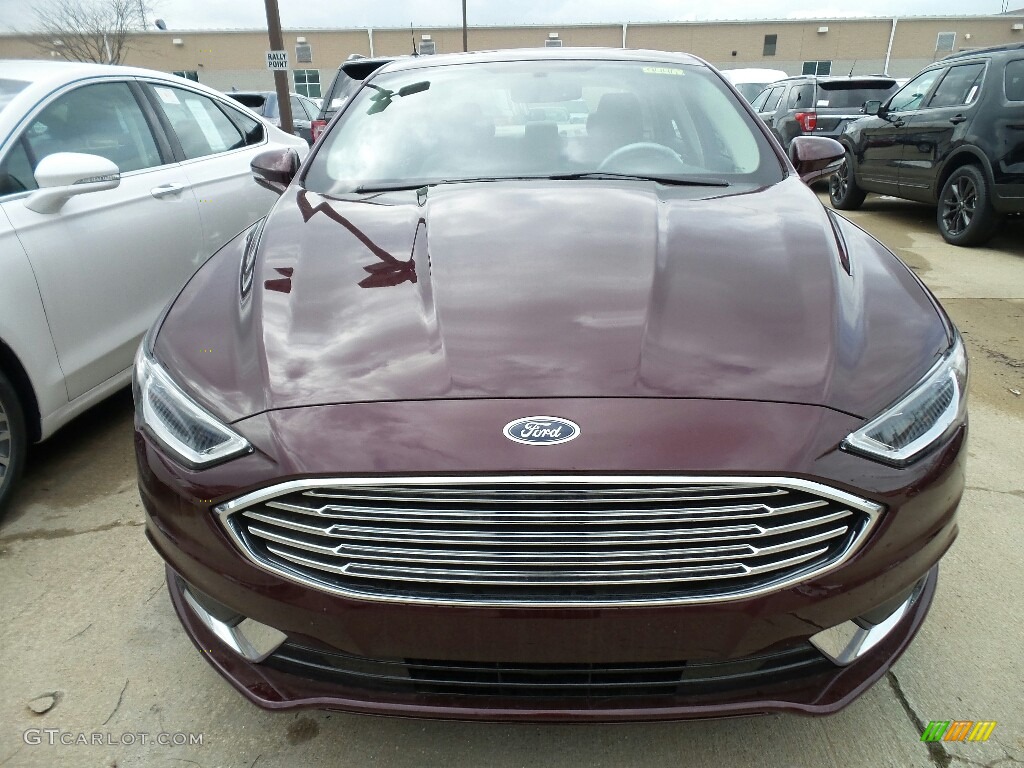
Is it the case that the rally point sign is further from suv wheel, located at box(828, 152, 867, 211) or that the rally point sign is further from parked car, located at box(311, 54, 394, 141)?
suv wheel, located at box(828, 152, 867, 211)

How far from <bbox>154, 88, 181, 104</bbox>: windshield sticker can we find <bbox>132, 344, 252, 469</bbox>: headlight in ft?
8.49

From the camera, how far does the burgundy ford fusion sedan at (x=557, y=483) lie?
1.34 meters

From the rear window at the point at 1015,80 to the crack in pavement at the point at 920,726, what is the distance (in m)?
5.90

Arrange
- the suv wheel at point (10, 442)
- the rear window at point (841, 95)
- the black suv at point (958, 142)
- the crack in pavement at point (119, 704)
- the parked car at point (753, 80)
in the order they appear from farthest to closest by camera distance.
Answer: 1. the parked car at point (753, 80)
2. the rear window at point (841, 95)
3. the black suv at point (958, 142)
4. the suv wheel at point (10, 442)
5. the crack in pavement at point (119, 704)

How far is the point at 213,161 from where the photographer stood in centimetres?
398

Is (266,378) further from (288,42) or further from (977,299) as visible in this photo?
(288,42)

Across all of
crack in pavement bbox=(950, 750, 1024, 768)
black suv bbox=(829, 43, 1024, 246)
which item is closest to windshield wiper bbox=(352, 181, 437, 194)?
crack in pavement bbox=(950, 750, 1024, 768)

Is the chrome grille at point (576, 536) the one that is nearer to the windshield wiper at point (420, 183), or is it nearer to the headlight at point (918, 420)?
the headlight at point (918, 420)

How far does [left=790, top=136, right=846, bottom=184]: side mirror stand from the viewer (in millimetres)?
2842

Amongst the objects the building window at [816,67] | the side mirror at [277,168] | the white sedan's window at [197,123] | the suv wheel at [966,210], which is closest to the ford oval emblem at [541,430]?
the side mirror at [277,168]

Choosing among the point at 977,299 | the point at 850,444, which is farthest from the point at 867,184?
the point at 850,444

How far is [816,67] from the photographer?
4425 centimetres

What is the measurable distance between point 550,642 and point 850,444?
64cm

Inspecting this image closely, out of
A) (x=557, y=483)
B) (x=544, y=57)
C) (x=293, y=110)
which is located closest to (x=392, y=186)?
(x=544, y=57)
